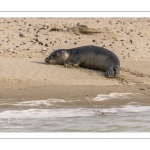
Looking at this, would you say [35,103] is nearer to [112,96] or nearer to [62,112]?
[62,112]

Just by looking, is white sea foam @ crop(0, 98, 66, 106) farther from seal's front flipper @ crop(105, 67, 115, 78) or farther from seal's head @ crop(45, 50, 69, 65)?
seal's head @ crop(45, 50, 69, 65)

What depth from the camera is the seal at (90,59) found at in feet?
30.3

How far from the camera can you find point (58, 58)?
33.2ft

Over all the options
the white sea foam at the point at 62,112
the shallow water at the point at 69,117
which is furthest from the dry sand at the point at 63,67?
the white sea foam at the point at 62,112

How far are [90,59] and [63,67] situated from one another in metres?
0.56

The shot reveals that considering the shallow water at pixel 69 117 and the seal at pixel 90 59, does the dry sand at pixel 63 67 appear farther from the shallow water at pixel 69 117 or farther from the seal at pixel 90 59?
the shallow water at pixel 69 117

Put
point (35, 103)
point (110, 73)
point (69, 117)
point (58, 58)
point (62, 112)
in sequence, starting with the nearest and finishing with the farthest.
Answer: point (69, 117)
point (62, 112)
point (35, 103)
point (110, 73)
point (58, 58)

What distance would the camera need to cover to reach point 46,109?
7328mm

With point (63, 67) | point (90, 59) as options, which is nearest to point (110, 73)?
point (90, 59)

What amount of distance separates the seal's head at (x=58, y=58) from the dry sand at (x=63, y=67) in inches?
5.9

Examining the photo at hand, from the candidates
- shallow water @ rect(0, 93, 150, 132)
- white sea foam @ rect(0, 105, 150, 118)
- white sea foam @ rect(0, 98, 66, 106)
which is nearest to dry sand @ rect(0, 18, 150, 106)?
white sea foam @ rect(0, 98, 66, 106)

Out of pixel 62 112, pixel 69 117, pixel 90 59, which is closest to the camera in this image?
pixel 69 117

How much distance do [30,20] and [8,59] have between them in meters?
5.25
